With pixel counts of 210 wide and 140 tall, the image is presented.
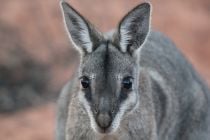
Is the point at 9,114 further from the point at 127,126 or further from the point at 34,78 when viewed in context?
the point at 127,126

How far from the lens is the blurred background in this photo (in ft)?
37.7

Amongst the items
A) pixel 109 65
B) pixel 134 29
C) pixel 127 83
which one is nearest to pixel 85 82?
pixel 109 65

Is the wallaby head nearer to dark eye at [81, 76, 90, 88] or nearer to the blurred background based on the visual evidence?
dark eye at [81, 76, 90, 88]

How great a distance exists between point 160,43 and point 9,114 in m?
3.76

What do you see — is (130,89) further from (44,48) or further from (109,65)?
(44,48)

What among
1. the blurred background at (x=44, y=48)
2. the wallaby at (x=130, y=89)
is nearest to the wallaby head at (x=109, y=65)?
the wallaby at (x=130, y=89)

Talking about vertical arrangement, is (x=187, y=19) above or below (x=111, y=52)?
below

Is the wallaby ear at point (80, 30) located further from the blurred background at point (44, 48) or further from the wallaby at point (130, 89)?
the blurred background at point (44, 48)

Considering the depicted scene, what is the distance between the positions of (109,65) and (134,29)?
0.49m

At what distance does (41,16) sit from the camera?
13.1 meters

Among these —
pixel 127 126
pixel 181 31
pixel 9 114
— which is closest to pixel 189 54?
Answer: pixel 181 31

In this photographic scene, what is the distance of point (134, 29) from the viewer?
6938mm

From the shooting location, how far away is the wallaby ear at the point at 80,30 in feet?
22.5

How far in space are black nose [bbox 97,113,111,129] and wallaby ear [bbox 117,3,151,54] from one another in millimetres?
811
